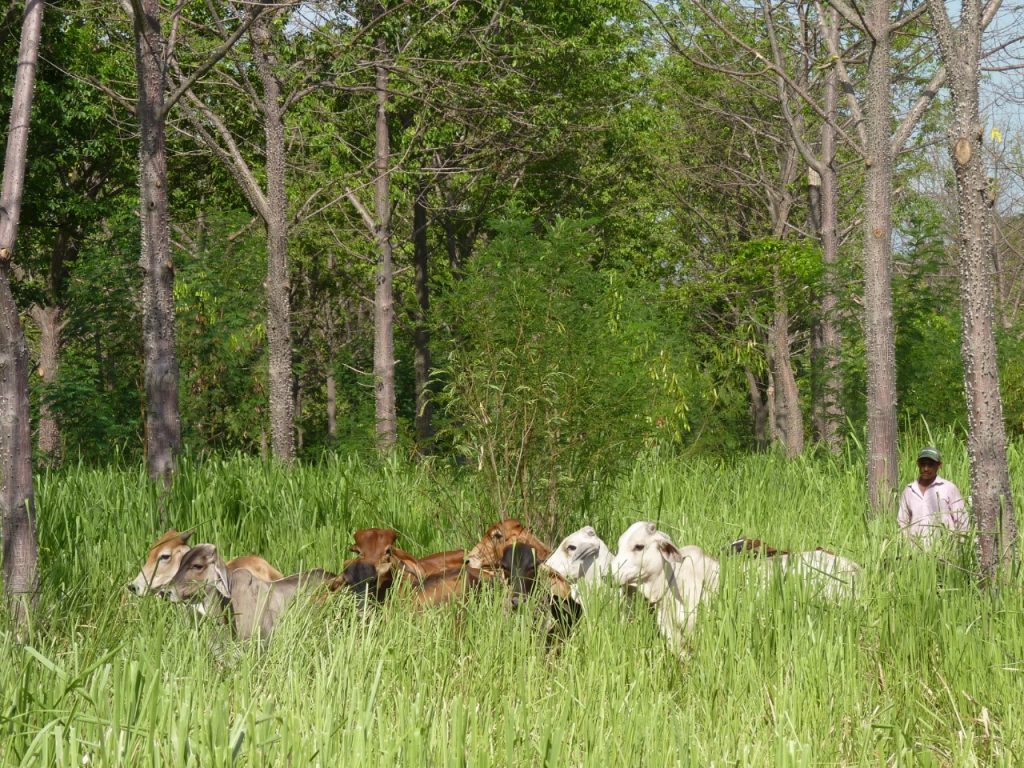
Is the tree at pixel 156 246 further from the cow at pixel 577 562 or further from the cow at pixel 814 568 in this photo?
the cow at pixel 814 568

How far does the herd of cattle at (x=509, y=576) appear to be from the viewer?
4.92m

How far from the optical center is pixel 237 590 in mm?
5129

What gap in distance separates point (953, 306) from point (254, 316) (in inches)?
381

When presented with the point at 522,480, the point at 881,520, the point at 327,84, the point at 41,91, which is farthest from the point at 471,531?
the point at 41,91

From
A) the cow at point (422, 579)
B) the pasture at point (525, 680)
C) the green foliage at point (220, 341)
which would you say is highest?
the green foliage at point (220, 341)

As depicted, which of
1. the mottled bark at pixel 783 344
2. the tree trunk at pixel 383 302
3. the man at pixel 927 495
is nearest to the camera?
the man at pixel 927 495

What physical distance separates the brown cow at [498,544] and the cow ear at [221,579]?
4.07 feet

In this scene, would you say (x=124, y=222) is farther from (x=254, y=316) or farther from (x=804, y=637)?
(x=804, y=637)

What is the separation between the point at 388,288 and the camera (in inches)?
693

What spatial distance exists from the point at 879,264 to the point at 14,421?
230 inches

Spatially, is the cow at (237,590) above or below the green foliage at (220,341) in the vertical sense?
below

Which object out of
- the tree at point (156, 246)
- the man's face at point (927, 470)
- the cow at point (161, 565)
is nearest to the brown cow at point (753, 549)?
the man's face at point (927, 470)

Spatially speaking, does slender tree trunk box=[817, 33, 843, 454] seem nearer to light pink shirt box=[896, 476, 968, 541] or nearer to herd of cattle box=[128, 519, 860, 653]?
light pink shirt box=[896, 476, 968, 541]

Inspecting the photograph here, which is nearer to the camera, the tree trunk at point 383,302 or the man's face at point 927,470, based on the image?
the man's face at point 927,470
